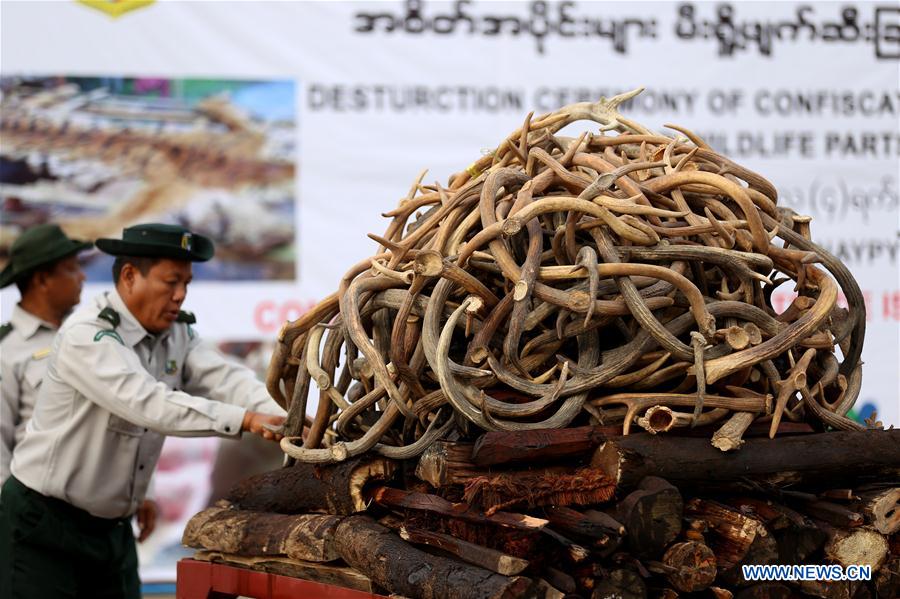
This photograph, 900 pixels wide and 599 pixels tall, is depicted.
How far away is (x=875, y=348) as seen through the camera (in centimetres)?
530

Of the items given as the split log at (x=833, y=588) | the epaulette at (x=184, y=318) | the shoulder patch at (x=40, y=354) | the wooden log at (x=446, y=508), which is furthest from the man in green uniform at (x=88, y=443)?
the split log at (x=833, y=588)

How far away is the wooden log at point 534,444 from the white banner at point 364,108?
304cm

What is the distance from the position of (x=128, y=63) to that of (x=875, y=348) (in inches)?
147

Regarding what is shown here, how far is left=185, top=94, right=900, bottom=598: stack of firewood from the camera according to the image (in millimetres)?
2088

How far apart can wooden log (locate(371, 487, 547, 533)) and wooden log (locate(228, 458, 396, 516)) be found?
0.04 meters

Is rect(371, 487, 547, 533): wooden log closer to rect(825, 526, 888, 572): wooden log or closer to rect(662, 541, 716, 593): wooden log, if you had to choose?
rect(662, 541, 716, 593): wooden log

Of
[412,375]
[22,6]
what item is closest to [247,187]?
[22,6]

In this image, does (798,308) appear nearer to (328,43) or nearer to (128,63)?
(328,43)

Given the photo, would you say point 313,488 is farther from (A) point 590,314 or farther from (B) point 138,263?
(B) point 138,263

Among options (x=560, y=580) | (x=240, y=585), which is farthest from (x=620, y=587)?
(x=240, y=585)

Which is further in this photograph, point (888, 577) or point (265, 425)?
point (265, 425)

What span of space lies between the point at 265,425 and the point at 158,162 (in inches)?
94.8

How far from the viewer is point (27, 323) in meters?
4.45

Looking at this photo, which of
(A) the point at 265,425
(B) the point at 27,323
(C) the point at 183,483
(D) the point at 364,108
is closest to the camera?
(A) the point at 265,425
